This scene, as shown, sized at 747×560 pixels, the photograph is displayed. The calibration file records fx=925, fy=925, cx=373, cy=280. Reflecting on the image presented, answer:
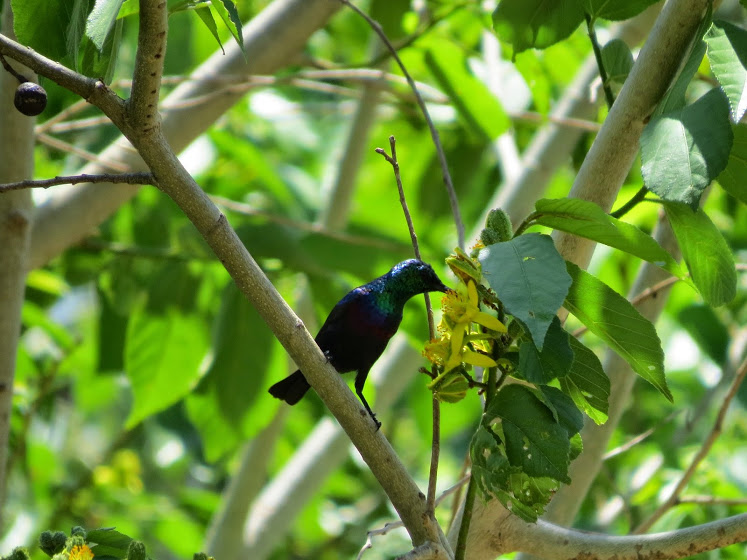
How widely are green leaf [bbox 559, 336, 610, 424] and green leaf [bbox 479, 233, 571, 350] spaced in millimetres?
227

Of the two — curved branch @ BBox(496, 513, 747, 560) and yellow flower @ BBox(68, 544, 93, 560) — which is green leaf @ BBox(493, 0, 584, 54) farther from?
yellow flower @ BBox(68, 544, 93, 560)

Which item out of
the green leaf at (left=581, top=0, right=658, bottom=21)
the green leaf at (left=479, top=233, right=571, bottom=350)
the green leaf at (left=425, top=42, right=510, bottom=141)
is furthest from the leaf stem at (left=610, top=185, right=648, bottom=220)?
the green leaf at (left=425, top=42, right=510, bottom=141)

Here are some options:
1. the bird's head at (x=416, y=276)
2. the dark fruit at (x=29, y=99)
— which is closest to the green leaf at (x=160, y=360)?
the bird's head at (x=416, y=276)

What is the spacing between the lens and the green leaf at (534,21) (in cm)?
176

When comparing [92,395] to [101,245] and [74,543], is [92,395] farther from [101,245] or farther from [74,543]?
[74,543]

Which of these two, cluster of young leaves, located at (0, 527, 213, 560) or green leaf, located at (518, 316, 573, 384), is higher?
cluster of young leaves, located at (0, 527, 213, 560)

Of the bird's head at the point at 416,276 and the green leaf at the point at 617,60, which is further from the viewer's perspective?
the bird's head at the point at 416,276

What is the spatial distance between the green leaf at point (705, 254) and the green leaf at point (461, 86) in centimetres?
157

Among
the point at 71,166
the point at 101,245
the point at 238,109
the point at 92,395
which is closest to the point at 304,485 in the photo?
the point at 101,245

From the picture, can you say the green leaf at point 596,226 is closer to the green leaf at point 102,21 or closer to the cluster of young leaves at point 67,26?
the cluster of young leaves at point 67,26

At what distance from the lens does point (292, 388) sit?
88.6 inches

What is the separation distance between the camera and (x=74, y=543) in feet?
4.03

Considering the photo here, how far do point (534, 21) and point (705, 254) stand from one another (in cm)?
62

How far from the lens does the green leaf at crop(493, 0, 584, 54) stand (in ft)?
5.77
